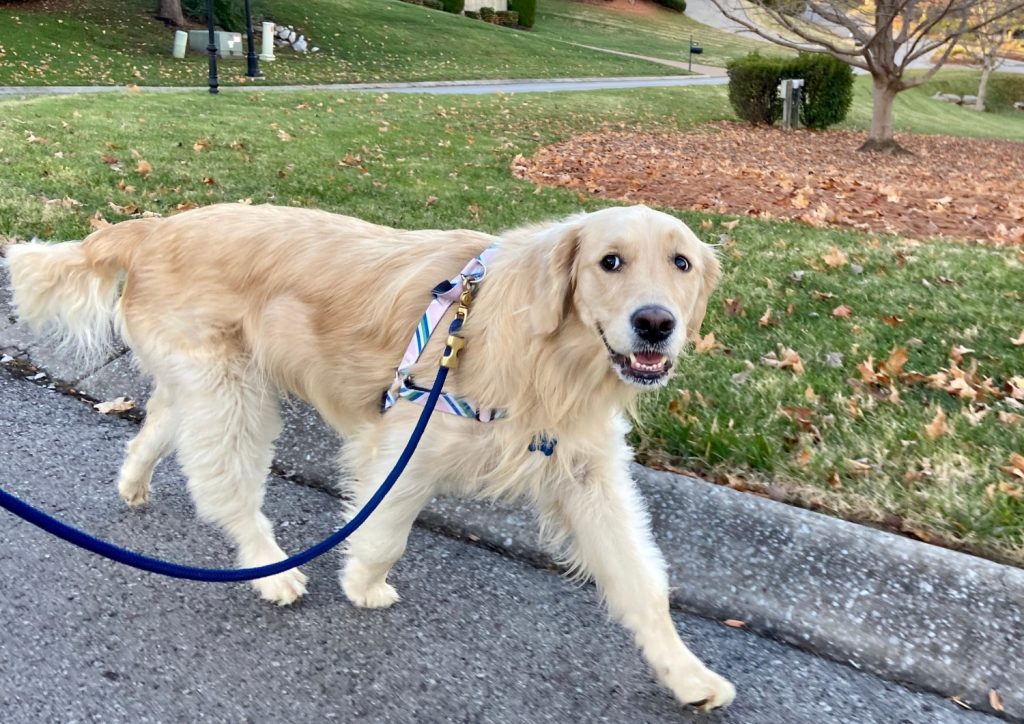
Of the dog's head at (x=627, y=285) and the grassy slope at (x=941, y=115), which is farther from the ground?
the grassy slope at (x=941, y=115)

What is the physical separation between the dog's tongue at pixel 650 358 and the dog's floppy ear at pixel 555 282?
0.98 feet

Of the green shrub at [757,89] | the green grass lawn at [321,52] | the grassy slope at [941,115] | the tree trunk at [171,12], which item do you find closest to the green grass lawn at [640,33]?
the green grass lawn at [321,52]

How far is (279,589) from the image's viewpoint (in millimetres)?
2984

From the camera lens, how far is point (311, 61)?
2683 centimetres

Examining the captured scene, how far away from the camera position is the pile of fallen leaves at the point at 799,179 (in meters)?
9.04

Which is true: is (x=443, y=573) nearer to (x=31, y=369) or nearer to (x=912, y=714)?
(x=912, y=714)

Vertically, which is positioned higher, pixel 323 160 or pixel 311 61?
pixel 311 61

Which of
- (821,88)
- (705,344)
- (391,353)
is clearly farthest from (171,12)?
(391,353)

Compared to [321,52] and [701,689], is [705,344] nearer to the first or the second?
[701,689]

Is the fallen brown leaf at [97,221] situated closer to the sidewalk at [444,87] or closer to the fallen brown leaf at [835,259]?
the fallen brown leaf at [835,259]

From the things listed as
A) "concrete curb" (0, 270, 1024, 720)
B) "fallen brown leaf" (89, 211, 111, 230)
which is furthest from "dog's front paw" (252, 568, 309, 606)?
"fallen brown leaf" (89, 211, 111, 230)

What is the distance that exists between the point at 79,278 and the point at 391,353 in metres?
1.42

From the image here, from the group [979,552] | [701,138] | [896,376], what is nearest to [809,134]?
[701,138]

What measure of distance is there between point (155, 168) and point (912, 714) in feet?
Result: 26.5
